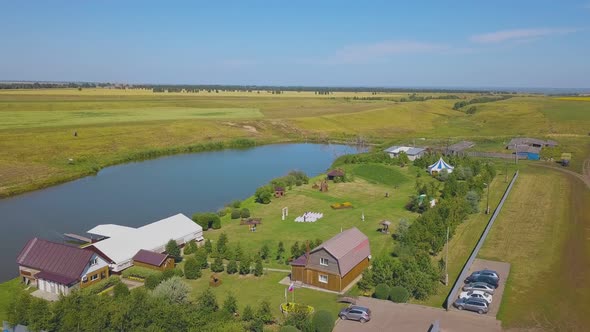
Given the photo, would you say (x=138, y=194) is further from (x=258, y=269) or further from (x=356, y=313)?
(x=356, y=313)

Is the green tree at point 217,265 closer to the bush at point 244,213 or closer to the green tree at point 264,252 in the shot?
the green tree at point 264,252

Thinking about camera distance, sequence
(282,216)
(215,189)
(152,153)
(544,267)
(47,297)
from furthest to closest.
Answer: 1. (152,153)
2. (215,189)
3. (282,216)
4. (544,267)
5. (47,297)

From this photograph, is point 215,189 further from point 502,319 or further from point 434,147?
point 434,147

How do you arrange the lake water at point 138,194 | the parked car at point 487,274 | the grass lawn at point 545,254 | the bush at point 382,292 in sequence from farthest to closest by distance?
the lake water at point 138,194 < the parked car at point 487,274 < the bush at point 382,292 < the grass lawn at point 545,254

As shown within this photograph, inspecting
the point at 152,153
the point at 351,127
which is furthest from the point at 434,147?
the point at 152,153

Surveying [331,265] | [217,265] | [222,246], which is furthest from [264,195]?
[331,265]

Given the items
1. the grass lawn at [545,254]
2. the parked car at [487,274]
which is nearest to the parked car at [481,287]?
the grass lawn at [545,254]

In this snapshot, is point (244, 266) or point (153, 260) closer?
point (244, 266)
